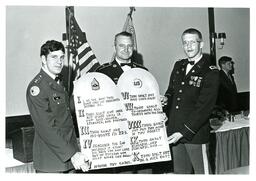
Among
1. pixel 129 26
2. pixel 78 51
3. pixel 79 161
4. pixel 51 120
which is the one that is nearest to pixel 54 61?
pixel 51 120

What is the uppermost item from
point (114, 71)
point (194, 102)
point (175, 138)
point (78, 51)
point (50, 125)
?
point (78, 51)

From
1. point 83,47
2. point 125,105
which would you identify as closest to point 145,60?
point 83,47

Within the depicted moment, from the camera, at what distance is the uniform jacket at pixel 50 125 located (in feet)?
6.51

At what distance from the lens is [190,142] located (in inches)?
92.5

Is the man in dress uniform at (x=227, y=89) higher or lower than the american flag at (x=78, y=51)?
lower

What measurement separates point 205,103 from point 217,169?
2.77 ft

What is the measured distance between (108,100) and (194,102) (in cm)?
62

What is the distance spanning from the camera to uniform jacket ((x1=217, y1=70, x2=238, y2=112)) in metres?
3.42

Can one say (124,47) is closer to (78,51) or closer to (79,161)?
(78,51)

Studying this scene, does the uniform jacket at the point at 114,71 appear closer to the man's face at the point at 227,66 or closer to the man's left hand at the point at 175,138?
the man's left hand at the point at 175,138

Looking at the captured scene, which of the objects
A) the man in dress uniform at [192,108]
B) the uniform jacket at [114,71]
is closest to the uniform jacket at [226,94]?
the man in dress uniform at [192,108]

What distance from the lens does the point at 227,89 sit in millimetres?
3502

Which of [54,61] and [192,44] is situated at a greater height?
[192,44]

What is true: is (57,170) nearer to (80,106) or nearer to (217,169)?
(80,106)
